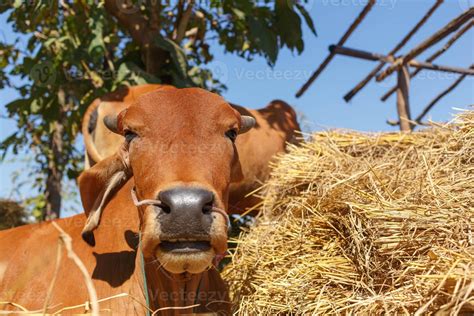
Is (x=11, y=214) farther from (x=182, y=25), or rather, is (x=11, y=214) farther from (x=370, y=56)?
(x=370, y=56)

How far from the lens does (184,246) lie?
2.36 m

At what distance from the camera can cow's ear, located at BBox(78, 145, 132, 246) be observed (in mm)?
3093

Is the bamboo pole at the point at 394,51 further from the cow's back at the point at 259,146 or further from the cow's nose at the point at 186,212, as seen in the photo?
the cow's nose at the point at 186,212

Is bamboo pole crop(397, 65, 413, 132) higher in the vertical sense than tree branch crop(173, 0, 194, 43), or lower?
lower

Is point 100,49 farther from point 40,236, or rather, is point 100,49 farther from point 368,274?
point 368,274

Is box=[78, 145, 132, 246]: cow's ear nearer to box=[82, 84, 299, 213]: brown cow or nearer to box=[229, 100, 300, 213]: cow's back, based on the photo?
box=[82, 84, 299, 213]: brown cow

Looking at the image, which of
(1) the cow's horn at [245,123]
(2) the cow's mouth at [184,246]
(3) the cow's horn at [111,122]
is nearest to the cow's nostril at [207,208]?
(2) the cow's mouth at [184,246]

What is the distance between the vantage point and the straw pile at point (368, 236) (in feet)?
7.75

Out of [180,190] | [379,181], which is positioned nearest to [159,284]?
[180,190]

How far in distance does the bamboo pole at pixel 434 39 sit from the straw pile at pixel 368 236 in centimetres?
141

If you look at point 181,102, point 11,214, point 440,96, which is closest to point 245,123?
point 181,102

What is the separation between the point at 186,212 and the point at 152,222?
0.64 feet

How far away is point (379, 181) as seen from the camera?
318cm

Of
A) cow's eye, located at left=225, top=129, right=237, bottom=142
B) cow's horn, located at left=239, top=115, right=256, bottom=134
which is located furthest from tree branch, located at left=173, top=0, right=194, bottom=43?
cow's eye, located at left=225, top=129, right=237, bottom=142
